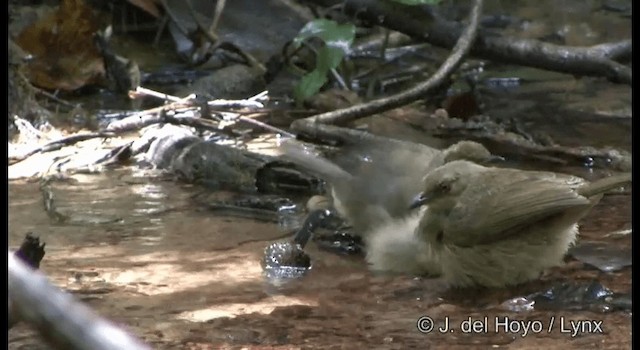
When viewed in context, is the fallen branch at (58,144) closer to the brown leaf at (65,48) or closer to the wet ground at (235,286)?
the wet ground at (235,286)

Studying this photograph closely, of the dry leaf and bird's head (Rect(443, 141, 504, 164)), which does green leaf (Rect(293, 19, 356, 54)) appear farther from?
bird's head (Rect(443, 141, 504, 164))

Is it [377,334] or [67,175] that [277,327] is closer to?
[377,334]

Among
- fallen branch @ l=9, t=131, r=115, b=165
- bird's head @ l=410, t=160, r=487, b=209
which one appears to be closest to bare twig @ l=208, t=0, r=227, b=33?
fallen branch @ l=9, t=131, r=115, b=165

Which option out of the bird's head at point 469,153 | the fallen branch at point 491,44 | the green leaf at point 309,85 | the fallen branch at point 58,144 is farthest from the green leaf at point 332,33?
the bird's head at point 469,153

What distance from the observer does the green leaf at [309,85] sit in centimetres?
538

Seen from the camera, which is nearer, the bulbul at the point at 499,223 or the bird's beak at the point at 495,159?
the bulbul at the point at 499,223

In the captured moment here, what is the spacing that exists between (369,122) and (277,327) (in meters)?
2.14

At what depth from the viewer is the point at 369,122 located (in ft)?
15.4

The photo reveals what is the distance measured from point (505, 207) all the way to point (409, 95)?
2004mm

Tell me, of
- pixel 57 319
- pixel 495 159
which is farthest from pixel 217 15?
pixel 57 319

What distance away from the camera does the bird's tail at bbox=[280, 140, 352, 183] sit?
3594 millimetres

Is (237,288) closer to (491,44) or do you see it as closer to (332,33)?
(332,33)

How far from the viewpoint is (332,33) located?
5309 mm

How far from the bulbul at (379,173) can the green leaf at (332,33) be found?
1346 mm
